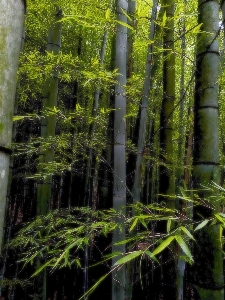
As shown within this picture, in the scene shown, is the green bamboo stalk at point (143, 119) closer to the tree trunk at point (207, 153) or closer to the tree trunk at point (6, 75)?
the tree trunk at point (207, 153)

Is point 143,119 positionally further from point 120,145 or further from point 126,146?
point 126,146

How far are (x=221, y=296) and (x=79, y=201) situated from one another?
5.59 m

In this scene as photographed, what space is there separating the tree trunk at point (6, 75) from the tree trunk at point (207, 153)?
1025 millimetres

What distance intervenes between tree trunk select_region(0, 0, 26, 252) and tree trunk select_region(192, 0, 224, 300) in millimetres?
1025

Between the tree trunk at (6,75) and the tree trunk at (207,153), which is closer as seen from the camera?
the tree trunk at (6,75)

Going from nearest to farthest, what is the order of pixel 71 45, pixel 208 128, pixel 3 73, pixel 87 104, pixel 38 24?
pixel 3 73
pixel 208 128
pixel 38 24
pixel 71 45
pixel 87 104

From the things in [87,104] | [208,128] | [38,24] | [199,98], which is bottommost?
[208,128]

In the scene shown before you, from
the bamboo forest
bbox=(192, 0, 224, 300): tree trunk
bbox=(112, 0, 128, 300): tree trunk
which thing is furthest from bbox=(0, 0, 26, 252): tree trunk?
bbox=(112, 0, 128, 300): tree trunk

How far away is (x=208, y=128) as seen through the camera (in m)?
1.44

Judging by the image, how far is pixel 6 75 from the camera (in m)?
0.46

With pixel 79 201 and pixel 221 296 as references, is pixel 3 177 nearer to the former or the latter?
pixel 221 296

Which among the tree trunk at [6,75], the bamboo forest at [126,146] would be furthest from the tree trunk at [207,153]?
the tree trunk at [6,75]

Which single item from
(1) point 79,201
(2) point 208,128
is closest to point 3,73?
(2) point 208,128

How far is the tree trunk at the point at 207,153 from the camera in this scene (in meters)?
1.31
